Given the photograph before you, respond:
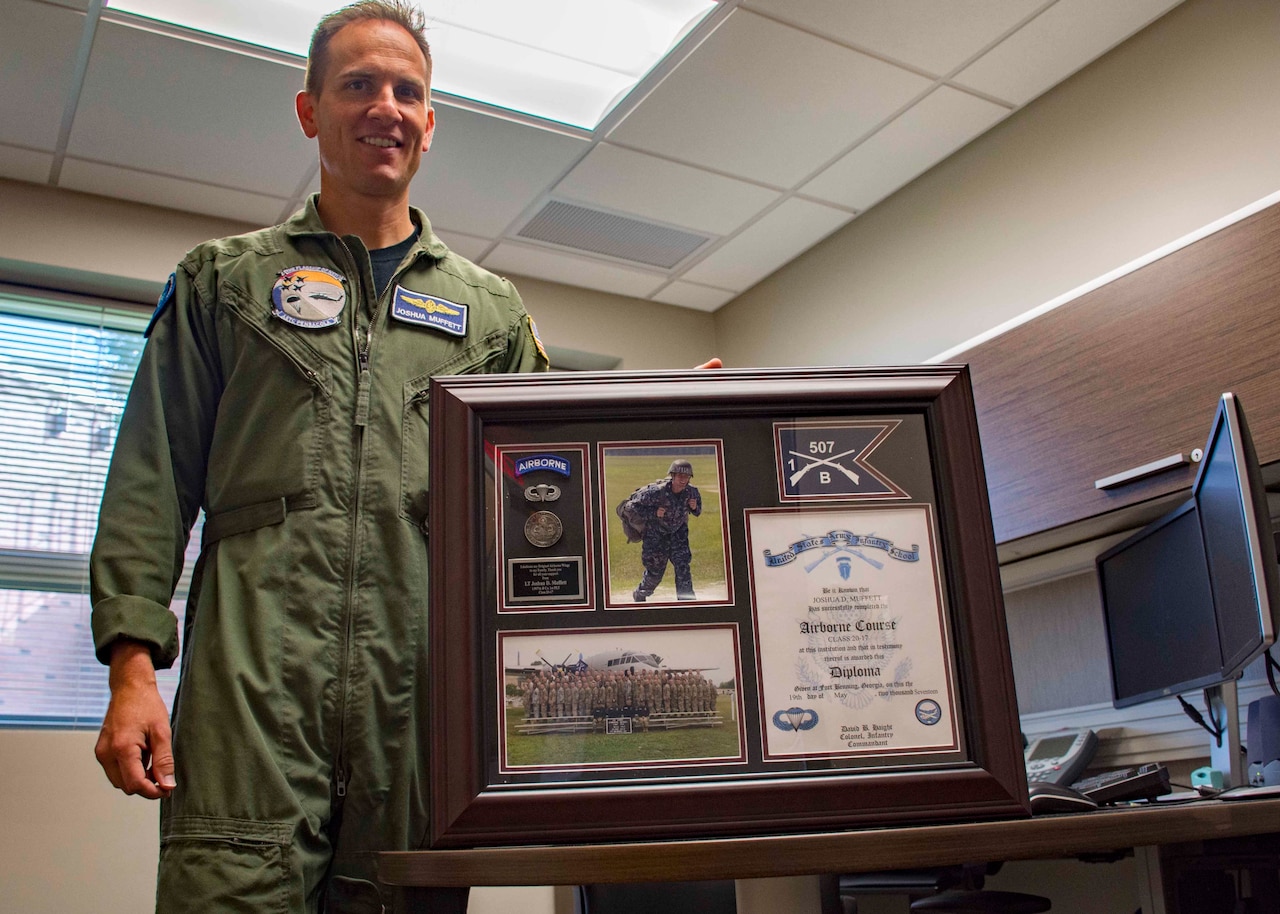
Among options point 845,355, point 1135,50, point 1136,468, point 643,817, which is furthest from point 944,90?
point 643,817

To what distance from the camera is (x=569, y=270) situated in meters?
4.25

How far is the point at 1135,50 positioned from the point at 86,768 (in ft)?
12.3

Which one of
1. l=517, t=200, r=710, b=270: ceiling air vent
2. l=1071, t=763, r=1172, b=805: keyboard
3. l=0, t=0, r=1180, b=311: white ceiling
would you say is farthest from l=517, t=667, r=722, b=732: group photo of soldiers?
l=517, t=200, r=710, b=270: ceiling air vent

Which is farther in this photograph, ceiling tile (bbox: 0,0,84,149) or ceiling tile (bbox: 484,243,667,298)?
ceiling tile (bbox: 484,243,667,298)

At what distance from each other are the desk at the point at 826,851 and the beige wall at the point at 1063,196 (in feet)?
8.33

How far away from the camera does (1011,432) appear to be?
2705 mm

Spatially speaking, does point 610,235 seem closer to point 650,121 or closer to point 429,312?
point 650,121

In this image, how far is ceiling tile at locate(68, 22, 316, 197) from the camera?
9.53 ft

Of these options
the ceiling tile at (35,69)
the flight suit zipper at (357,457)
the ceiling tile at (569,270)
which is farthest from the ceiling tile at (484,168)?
the flight suit zipper at (357,457)

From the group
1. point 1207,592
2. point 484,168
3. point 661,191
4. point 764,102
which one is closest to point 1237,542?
point 1207,592

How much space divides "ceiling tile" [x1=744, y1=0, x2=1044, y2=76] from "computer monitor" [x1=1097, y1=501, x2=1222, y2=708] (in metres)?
1.49

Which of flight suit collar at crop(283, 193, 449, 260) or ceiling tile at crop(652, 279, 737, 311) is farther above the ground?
ceiling tile at crop(652, 279, 737, 311)

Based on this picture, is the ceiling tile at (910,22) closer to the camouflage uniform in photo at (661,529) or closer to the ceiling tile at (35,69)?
the ceiling tile at (35,69)

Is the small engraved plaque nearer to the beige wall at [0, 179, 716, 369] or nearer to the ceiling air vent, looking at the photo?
the ceiling air vent
